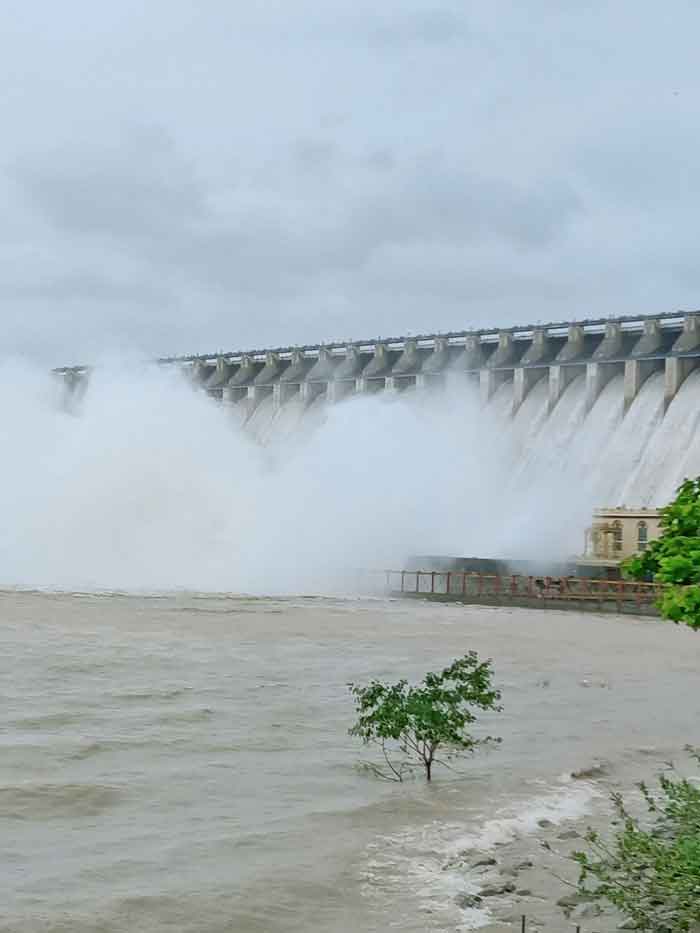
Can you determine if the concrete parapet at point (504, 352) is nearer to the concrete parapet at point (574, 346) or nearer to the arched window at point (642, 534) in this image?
the concrete parapet at point (574, 346)

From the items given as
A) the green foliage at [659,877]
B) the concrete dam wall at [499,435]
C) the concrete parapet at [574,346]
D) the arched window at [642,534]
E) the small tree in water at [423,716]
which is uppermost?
the concrete parapet at [574,346]

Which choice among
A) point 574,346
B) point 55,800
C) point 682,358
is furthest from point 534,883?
point 574,346

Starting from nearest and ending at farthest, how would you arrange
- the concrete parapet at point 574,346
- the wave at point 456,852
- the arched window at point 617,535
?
the wave at point 456,852
the arched window at point 617,535
the concrete parapet at point 574,346

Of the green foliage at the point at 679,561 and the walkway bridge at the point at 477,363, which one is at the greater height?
the walkway bridge at the point at 477,363

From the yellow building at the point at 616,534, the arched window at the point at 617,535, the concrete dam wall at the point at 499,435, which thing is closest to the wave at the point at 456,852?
the yellow building at the point at 616,534

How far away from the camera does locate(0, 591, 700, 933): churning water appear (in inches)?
318

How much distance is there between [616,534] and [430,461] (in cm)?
1116

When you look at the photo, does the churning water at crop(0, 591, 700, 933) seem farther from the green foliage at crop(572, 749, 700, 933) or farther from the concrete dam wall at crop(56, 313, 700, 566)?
the concrete dam wall at crop(56, 313, 700, 566)

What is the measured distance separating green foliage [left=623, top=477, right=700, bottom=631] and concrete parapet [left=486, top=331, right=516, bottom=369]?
42.2 meters

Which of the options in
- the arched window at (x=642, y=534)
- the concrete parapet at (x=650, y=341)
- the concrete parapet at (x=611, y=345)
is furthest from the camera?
the concrete parapet at (x=611, y=345)

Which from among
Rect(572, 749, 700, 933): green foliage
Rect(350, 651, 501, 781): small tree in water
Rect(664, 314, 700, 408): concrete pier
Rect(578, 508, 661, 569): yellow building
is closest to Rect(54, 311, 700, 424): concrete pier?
Rect(664, 314, 700, 408): concrete pier

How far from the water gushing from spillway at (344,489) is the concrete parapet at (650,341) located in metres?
0.92

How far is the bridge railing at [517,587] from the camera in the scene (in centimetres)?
3666

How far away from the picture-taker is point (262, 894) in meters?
8.33
